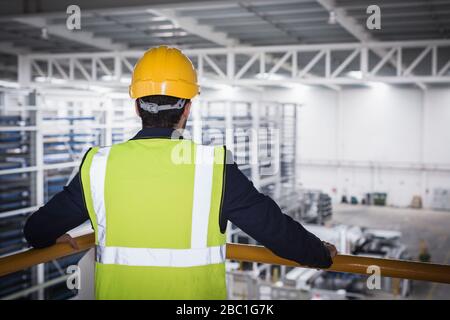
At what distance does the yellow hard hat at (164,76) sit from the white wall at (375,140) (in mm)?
22159

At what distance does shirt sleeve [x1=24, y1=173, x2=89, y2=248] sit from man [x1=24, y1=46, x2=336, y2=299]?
0.15ft

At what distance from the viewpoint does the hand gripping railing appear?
2.05 meters

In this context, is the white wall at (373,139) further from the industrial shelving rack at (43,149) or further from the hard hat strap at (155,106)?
the hard hat strap at (155,106)

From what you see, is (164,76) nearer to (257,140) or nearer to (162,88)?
(162,88)

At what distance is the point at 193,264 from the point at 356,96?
23214 millimetres

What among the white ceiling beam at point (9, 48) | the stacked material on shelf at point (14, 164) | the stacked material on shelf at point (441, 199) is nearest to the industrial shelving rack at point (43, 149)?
the stacked material on shelf at point (14, 164)

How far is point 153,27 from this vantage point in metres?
11.5

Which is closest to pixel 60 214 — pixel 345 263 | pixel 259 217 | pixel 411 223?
pixel 259 217

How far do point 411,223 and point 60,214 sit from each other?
20204mm

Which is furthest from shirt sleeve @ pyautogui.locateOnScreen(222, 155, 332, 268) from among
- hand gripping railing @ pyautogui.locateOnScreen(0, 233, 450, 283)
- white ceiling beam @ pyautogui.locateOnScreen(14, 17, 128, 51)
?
white ceiling beam @ pyautogui.locateOnScreen(14, 17, 128, 51)

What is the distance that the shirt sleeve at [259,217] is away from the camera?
1.80 m

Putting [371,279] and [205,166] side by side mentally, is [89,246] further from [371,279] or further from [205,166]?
[371,279]

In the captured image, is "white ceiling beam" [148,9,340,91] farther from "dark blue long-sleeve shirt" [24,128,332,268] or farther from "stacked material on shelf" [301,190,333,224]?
"dark blue long-sleeve shirt" [24,128,332,268]

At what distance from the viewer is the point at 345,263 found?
7.06ft
